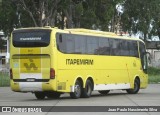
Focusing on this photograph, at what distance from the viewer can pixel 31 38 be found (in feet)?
90.0

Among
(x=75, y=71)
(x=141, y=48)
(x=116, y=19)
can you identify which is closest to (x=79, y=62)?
(x=75, y=71)

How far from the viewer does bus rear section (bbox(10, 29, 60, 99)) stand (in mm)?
27016

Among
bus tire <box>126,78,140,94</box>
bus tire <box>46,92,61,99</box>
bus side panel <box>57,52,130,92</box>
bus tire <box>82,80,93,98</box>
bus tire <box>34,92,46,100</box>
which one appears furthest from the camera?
bus tire <box>126,78,140,94</box>

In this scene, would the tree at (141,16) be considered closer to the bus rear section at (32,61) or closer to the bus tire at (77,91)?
the bus tire at (77,91)

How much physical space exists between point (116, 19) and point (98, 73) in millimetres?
48248

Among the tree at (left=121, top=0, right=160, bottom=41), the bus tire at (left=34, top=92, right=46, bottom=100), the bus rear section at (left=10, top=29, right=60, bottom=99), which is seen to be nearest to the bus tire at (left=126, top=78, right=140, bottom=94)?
the bus tire at (left=34, top=92, right=46, bottom=100)

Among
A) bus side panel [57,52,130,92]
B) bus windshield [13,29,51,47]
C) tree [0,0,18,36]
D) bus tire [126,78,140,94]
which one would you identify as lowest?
bus tire [126,78,140,94]

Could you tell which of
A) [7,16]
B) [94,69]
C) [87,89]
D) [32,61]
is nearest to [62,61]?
[32,61]

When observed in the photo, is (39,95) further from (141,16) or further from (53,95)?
(141,16)

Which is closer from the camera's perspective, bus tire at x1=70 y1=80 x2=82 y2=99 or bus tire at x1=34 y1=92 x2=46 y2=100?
bus tire at x1=70 y1=80 x2=82 y2=99

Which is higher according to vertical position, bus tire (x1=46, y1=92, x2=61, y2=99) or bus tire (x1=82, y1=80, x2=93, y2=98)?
bus tire (x1=82, y1=80, x2=93, y2=98)

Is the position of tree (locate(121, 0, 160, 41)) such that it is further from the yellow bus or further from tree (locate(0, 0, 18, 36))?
the yellow bus

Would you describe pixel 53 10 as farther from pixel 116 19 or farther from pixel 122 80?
pixel 116 19

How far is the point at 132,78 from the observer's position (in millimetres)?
34594
